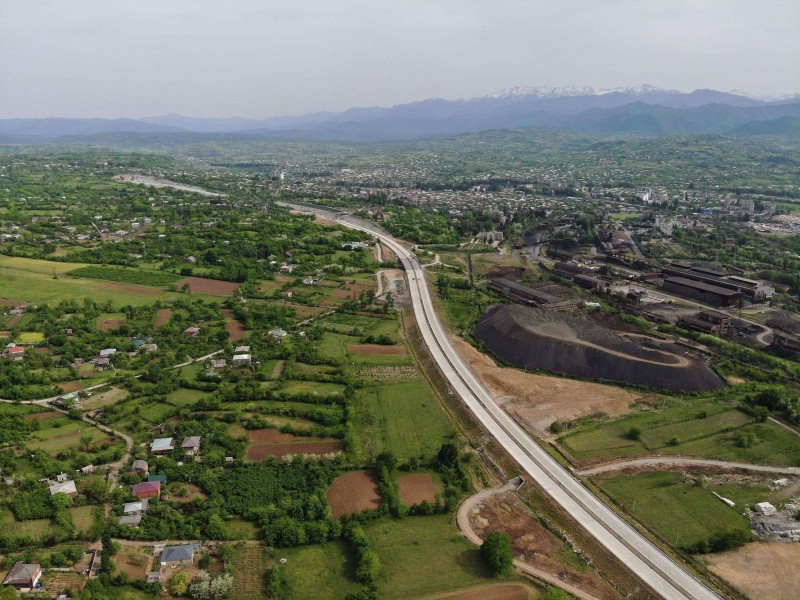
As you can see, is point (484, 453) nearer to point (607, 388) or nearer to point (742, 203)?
point (607, 388)

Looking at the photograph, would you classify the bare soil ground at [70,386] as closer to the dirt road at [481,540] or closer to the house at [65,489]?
the house at [65,489]

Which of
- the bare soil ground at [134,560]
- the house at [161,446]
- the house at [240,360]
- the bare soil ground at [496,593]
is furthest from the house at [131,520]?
the house at [240,360]

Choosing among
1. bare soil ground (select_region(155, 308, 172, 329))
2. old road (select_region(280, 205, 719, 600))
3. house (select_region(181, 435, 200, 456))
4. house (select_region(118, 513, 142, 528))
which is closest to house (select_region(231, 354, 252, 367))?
house (select_region(181, 435, 200, 456))

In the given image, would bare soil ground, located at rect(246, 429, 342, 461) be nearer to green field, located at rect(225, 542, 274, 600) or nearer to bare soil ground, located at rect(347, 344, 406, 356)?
green field, located at rect(225, 542, 274, 600)

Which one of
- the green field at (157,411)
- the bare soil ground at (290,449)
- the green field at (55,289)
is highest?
the green field at (55,289)

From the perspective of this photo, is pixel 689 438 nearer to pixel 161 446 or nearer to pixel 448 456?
pixel 448 456

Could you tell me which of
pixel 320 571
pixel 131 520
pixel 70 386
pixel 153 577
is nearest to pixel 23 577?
pixel 131 520
